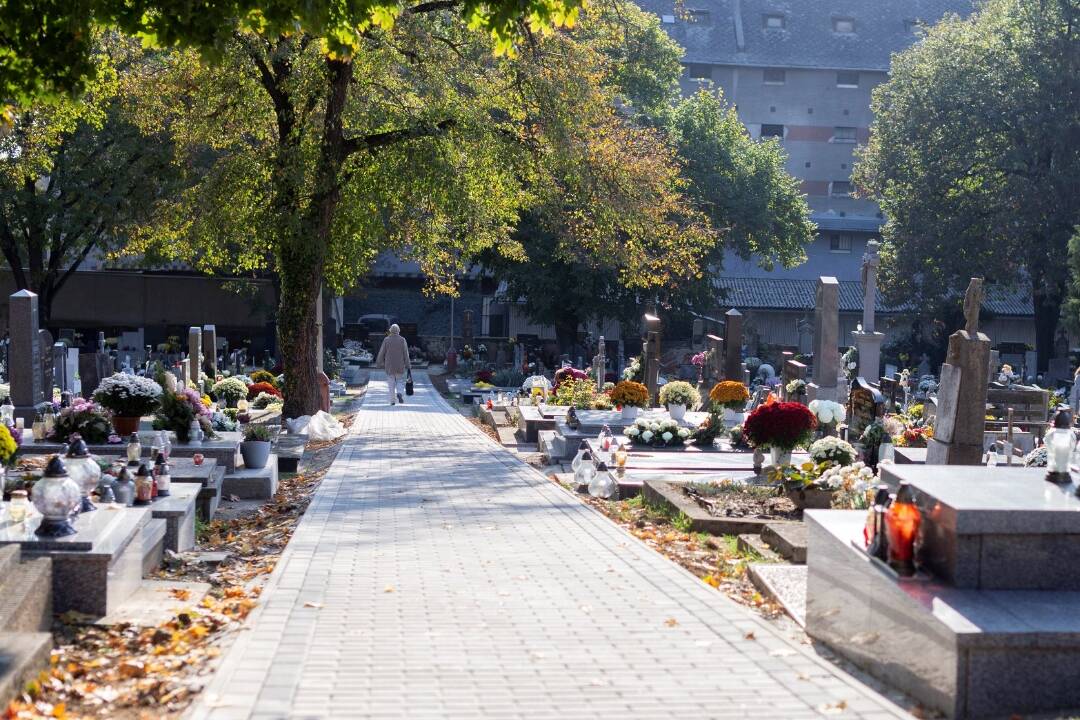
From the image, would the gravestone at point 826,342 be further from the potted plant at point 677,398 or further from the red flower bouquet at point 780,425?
the red flower bouquet at point 780,425

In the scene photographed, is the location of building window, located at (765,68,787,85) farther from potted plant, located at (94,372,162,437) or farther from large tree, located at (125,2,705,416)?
potted plant, located at (94,372,162,437)

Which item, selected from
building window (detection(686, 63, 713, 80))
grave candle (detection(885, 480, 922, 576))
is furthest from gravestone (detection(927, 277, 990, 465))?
building window (detection(686, 63, 713, 80))

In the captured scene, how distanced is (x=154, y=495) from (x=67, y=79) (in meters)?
3.41

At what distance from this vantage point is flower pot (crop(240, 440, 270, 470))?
14234mm

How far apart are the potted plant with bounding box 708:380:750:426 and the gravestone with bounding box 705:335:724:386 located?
350cm

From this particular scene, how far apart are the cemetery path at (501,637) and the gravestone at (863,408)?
223 inches

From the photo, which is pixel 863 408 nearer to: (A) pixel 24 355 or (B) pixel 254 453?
(B) pixel 254 453

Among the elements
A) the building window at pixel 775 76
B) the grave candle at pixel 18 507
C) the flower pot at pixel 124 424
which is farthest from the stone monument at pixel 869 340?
the building window at pixel 775 76

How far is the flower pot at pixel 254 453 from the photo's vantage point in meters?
14.2

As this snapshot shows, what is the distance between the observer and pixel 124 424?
596 inches

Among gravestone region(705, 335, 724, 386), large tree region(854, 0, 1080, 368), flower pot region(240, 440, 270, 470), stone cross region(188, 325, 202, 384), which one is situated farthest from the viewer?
large tree region(854, 0, 1080, 368)

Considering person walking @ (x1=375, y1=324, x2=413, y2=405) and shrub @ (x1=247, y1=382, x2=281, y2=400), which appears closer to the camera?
shrub @ (x1=247, y1=382, x2=281, y2=400)

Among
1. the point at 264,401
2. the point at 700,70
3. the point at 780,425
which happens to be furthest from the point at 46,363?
the point at 700,70

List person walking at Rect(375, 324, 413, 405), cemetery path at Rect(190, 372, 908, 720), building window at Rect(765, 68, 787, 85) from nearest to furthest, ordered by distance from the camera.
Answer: cemetery path at Rect(190, 372, 908, 720), person walking at Rect(375, 324, 413, 405), building window at Rect(765, 68, 787, 85)
